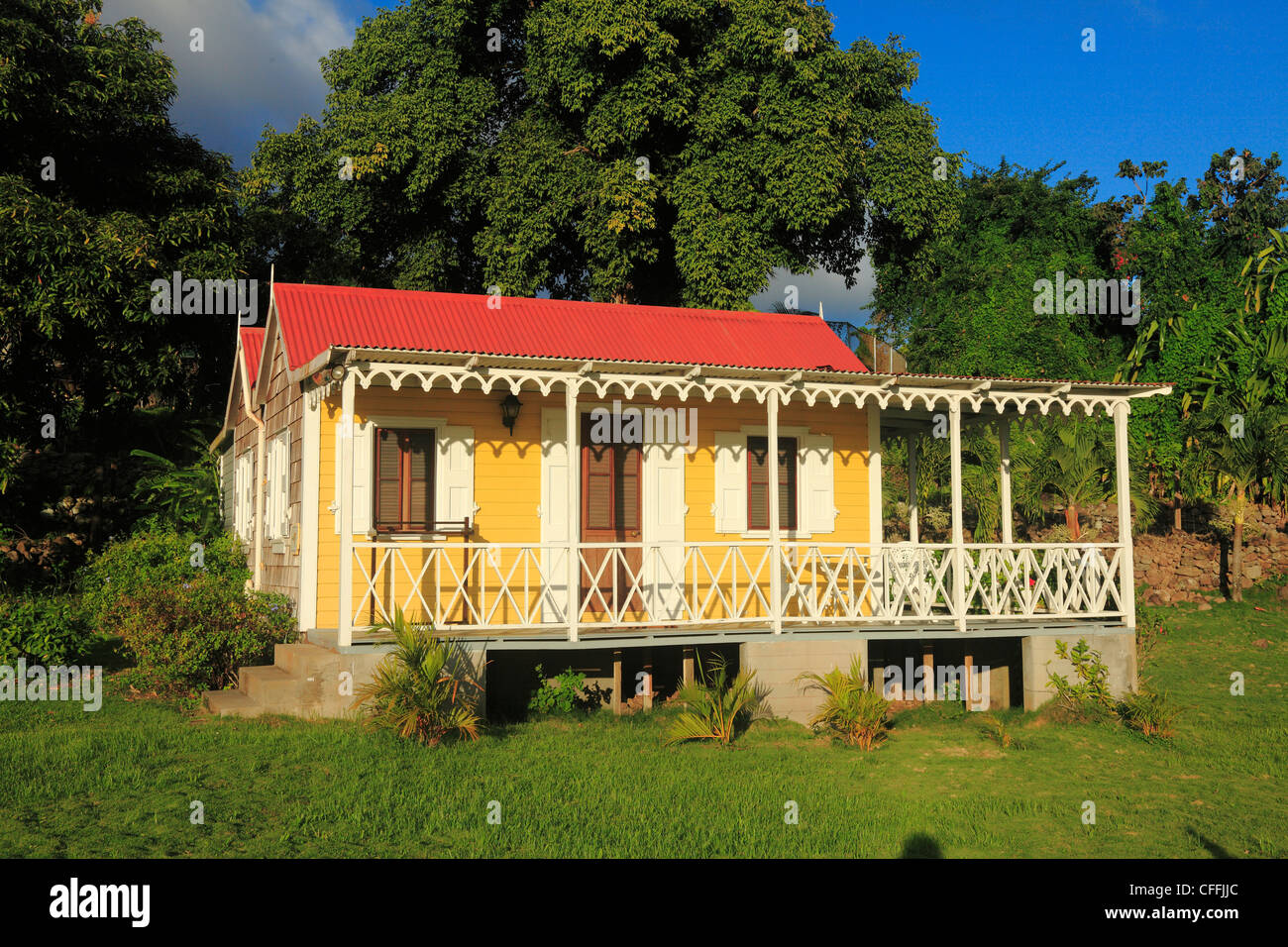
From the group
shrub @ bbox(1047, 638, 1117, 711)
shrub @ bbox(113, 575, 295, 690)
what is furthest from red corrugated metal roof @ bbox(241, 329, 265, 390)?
shrub @ bbox(1047, 638, 1117, 711)

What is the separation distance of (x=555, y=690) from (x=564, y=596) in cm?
114

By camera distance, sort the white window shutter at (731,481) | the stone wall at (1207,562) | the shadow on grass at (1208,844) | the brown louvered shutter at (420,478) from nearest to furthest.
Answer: the shadow on grass at (1208,844) < the brown louvered shutter at (420,478) < the white window shutter at (731,481) < the stone wall at (1207,562)

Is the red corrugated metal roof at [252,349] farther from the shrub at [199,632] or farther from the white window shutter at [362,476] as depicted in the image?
the white window shutter at [362,476]

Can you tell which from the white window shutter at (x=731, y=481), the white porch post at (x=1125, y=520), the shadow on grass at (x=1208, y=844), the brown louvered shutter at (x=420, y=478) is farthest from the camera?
the white window shutter at (x=731, y=481)

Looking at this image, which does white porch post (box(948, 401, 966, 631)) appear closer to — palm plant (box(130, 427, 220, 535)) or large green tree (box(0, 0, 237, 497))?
palm plant (box(130, 427, 220, 535))

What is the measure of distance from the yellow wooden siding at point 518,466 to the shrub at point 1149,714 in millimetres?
3833

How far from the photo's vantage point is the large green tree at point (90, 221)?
18.9 metres

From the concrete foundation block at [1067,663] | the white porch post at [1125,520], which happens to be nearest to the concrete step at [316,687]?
the concrete foundation block at [1067,663]

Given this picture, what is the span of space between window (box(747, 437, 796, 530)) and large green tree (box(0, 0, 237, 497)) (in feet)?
41.6

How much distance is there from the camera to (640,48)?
22.2 metres

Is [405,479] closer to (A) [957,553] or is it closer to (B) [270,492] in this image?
(B) [270,492]

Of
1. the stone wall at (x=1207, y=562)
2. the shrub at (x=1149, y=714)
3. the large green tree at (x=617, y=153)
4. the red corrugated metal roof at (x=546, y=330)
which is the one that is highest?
the large green tree at (x=617, y=153)

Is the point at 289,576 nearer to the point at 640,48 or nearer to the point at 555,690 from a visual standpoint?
the point at 555,690
